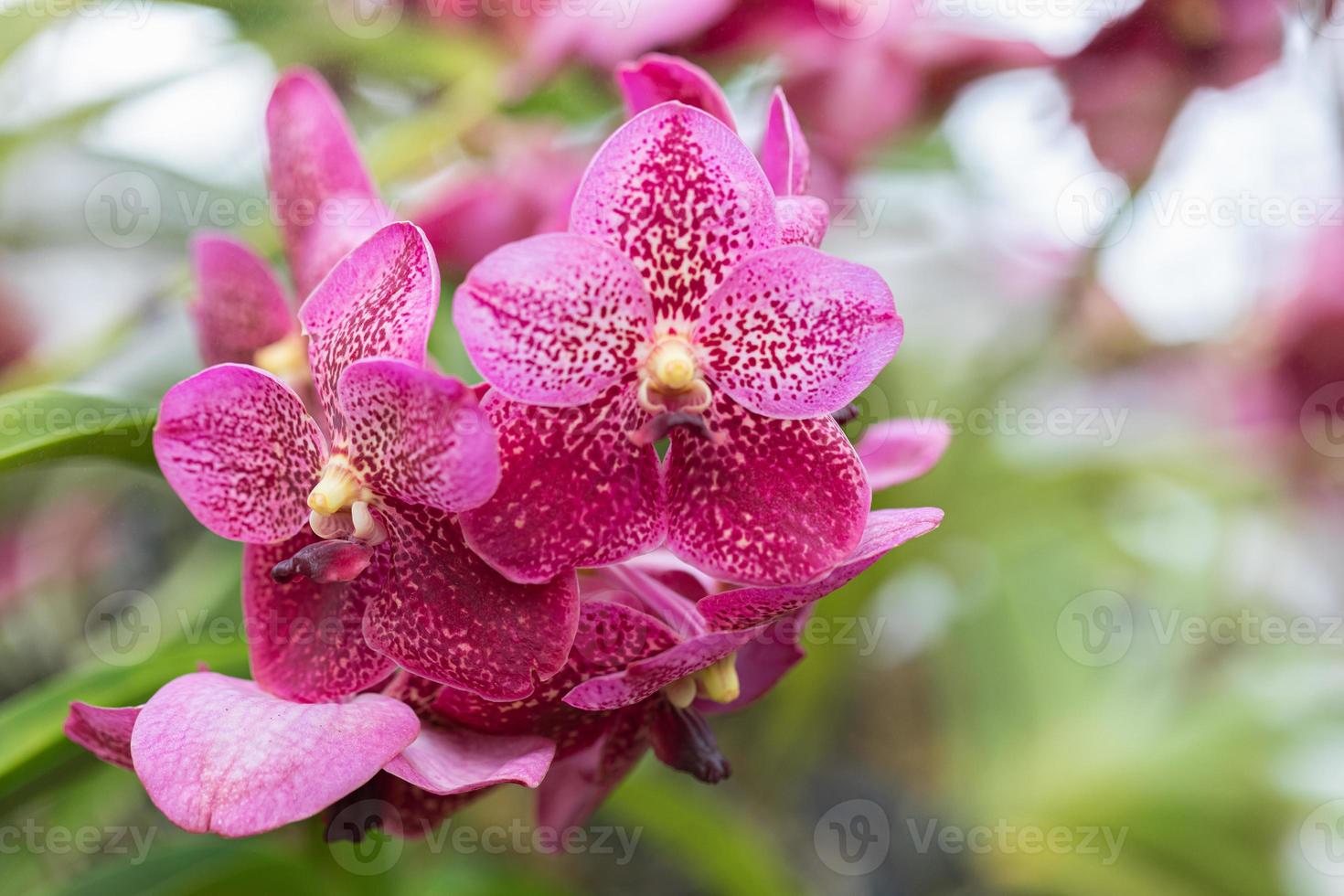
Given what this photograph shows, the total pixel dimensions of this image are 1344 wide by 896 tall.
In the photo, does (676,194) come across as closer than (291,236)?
Yes

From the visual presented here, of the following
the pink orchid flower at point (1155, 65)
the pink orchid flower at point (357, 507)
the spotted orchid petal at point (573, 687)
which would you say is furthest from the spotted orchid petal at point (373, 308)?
the pink orchid flower at point (1155, 65)

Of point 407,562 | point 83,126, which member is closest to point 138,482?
point 83,126

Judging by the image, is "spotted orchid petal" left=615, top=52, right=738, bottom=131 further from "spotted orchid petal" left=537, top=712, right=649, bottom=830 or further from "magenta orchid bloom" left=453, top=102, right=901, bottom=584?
"spotted orchid petal" left=537, top=712, right=649, bottom=830

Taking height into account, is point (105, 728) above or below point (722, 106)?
below

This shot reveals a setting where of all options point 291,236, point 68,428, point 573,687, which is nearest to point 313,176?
point 291,236

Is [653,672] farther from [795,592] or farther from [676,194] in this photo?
[676,194]

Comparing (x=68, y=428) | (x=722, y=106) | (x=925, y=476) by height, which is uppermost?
(x=722, y=106)
